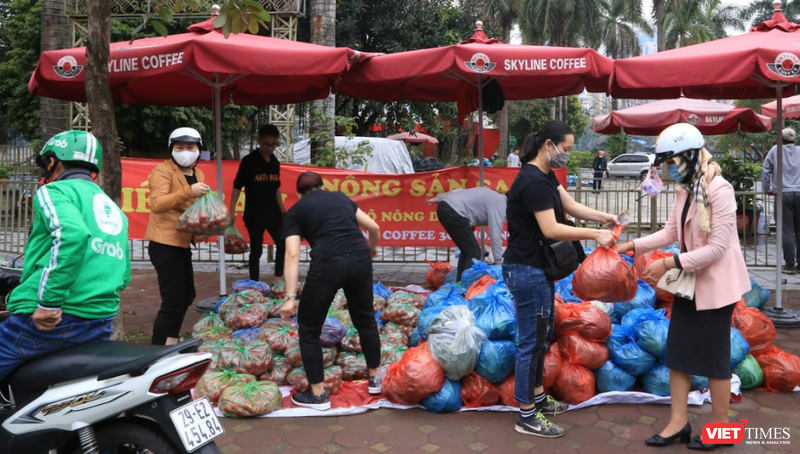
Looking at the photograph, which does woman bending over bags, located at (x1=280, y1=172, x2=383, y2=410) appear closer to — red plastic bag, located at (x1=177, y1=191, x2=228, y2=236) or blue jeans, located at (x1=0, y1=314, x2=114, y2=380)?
red plastic bag, located at (x1=177, y1=191, x2=228, y2=236)

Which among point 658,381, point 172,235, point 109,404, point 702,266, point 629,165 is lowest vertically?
point 658,381

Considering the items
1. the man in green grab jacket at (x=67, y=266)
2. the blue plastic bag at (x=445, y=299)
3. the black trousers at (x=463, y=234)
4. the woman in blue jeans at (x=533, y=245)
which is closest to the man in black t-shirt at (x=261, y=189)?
the black trousers at (x=463, y=234)

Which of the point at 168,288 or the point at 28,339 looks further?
the point at 168,288

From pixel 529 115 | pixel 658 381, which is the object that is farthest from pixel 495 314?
pixel 529 115

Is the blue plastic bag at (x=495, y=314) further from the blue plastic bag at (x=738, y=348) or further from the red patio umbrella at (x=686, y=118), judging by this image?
the red patio umbrella at (x=686, y=118)

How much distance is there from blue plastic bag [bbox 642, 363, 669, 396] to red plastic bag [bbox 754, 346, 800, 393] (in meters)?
0.83

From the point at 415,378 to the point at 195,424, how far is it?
184 centimetres

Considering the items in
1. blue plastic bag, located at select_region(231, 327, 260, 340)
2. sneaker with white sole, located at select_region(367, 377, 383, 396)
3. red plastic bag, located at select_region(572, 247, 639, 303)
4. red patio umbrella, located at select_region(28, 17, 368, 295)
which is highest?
red patio umbrella, located at select_region(28, 17, 368, 295)

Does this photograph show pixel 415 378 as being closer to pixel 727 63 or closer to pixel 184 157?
pixel 184 157

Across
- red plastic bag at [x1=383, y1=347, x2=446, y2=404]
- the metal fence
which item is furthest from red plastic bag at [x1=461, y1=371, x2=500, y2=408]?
the metal fence

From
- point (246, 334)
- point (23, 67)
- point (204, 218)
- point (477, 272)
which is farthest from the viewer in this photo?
point (23, 67)

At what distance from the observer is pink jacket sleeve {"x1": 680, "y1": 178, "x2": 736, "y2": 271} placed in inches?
140

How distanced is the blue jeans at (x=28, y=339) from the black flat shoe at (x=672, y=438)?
126 inches

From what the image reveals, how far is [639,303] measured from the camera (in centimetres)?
538
